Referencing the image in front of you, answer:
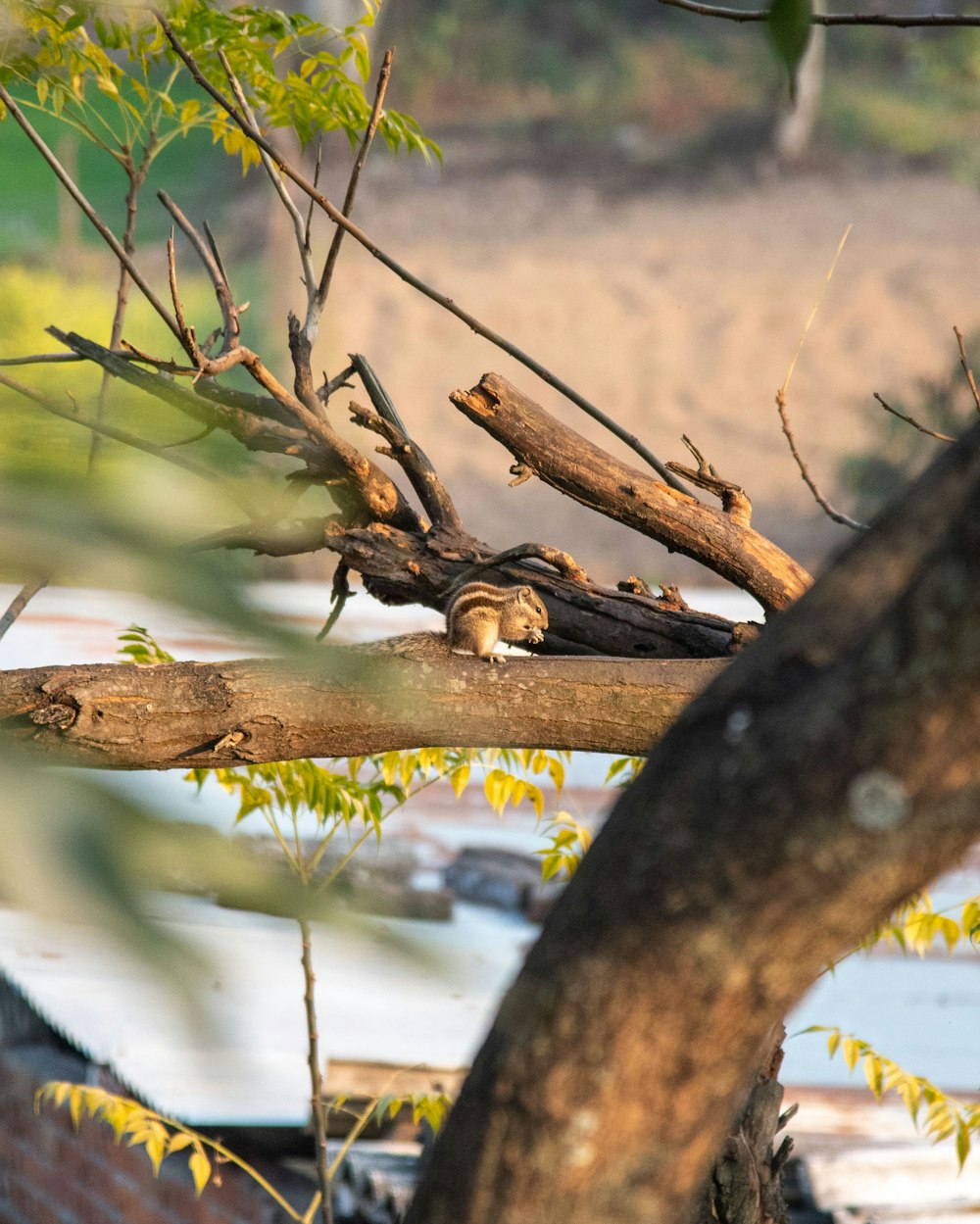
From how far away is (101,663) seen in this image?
1449 mm

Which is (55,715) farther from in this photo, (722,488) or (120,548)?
(722,488)

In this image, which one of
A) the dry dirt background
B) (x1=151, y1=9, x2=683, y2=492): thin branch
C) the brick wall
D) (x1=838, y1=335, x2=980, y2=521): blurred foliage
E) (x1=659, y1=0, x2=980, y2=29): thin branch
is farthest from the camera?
the dry dirt background

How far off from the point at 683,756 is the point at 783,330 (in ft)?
51.4

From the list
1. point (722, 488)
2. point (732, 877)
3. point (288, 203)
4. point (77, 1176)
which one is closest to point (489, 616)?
point (722, 488)

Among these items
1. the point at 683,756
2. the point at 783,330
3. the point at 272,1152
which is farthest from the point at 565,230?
the point at 683,756

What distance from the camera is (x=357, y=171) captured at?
6.91 ft

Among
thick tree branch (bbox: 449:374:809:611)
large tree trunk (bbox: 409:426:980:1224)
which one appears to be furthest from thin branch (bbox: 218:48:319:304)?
large tree trunk (bbox: 409:426:980:1224)

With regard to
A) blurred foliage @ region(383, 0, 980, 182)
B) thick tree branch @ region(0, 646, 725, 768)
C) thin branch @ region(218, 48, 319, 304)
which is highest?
blurred foliage @ region(383, 0, 980, 182)

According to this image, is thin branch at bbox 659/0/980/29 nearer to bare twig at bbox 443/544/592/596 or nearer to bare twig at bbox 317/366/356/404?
bare twig at bbox 443/544/592/596

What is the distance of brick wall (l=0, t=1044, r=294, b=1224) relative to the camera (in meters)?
2.78

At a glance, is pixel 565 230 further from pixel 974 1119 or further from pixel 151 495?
pixel 151 495

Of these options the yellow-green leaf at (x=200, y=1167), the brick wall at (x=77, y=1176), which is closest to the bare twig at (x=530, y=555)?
the yellow-green leaf at (x=200, y=1167)

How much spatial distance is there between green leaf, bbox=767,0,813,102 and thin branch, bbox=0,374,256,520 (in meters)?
0.24

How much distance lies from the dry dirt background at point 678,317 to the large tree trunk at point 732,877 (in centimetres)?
1424
